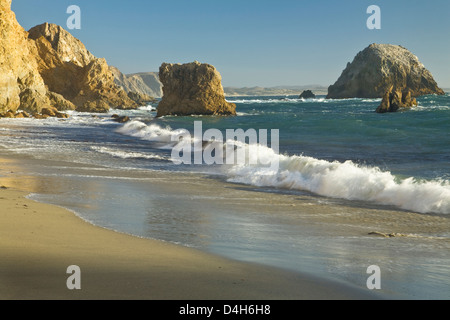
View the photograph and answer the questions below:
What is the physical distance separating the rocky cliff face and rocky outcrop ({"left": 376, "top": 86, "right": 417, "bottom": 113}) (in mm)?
40349

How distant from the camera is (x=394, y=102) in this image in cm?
5894

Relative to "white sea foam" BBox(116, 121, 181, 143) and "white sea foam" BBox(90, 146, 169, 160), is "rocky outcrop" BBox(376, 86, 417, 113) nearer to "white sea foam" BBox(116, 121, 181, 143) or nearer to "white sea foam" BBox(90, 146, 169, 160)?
"white sea foam" BBox(116, 121, 181, 143)

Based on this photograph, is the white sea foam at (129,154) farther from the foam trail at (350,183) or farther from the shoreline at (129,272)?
the shoreline at (129,272)

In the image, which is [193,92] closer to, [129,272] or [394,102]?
[394,102]

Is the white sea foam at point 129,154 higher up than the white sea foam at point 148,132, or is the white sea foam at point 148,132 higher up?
the white sea foam at point 148,132

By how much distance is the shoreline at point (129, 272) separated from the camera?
394cm

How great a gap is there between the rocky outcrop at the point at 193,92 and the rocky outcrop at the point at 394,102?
59.0 feet

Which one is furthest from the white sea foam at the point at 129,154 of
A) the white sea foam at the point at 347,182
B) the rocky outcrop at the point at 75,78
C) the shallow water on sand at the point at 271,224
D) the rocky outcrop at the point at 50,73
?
the rocky outcrop at the point at 75,78

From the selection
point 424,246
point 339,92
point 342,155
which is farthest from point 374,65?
point 424,246

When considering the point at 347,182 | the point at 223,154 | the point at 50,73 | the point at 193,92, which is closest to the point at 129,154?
the point at 223,154

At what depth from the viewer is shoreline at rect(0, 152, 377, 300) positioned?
12.9 ft

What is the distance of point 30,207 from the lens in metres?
7.92
